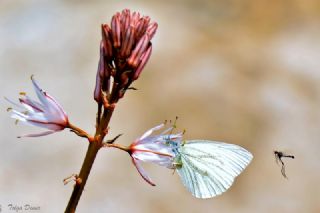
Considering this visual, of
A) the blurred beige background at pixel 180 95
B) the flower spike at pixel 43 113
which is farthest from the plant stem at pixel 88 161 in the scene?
the blurred beige background at pixel 180 95

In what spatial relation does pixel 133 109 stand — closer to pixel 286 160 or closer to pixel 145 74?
pixel 145 74

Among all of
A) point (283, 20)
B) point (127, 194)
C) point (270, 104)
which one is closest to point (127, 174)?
point (127, 194)

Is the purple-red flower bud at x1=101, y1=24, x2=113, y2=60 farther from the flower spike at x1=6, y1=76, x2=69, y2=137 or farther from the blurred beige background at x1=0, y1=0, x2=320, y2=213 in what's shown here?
the blurred beige background at x1=0, y1=0, x2=320, y2=213

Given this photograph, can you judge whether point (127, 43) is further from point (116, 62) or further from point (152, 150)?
point (152, 150)

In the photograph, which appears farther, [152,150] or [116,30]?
[152,150]

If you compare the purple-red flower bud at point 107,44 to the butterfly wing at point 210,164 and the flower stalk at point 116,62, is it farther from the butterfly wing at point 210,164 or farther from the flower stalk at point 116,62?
the butterfly wing at point 210,164

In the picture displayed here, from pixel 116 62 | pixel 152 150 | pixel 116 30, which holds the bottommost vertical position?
pixel 152 150

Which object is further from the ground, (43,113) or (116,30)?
(116,30)

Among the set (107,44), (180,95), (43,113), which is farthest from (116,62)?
(180,95)
